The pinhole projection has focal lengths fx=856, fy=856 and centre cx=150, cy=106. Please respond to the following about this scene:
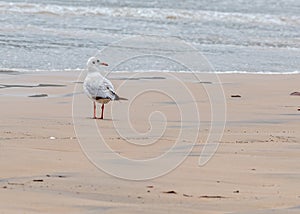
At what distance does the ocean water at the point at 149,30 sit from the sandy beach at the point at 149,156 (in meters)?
3.84

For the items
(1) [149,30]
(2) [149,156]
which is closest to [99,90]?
(2) [149,156]

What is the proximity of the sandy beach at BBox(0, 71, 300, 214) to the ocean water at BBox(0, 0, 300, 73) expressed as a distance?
12.6 ft

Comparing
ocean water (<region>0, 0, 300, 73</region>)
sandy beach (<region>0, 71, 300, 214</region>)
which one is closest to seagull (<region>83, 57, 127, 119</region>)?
sandy beach (<region>0, 71, 300, 214</region>)

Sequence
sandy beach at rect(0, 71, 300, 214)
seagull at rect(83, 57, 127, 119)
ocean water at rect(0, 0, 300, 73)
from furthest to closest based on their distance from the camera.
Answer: ocean water at rect(0, 0, 300, 73), seagull at rect(83, 57, 127, 119), sandy beach at rect(0, 71, 300, 214)

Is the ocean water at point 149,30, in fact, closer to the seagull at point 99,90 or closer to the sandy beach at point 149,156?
the sandy beach at point 149,156

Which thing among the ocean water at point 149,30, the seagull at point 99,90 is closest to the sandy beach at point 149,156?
the seagull at point 99,90

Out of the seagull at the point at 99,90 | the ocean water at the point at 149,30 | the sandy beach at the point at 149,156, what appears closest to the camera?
the sandy beach at the point at 149,156

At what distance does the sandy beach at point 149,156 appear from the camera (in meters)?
5.09

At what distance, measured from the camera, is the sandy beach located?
5090 mm

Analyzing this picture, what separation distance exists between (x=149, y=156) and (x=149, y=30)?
1386 cm

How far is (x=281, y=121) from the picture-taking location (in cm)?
890

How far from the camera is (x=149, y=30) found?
20328 mm

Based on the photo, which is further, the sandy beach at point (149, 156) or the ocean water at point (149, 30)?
the ocean water at point (149, 30)

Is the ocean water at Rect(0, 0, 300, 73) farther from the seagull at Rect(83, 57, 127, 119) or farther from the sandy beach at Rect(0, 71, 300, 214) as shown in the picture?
the seagull at Rect(83, 57, 127, 119)
